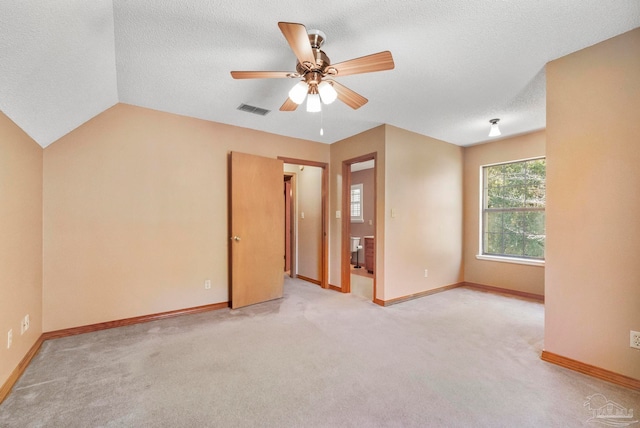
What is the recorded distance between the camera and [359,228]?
24.0 feet

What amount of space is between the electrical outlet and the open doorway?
2779 millimetres

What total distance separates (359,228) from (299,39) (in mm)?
6041

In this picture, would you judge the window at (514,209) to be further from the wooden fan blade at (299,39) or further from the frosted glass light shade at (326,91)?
the wooden fan blade at (299,39)

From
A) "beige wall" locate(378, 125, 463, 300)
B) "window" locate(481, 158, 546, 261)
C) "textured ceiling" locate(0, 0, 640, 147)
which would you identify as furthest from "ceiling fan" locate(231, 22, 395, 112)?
"window" locate(481, 158, 546, 261)

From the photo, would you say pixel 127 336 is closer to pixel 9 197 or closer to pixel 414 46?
pixel 9 197

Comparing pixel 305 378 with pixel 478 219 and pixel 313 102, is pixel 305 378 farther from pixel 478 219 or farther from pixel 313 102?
pixel 478 219

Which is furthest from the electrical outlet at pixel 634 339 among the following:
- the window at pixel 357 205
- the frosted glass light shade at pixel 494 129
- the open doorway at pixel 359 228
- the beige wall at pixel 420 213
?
the window at pixel 357 205

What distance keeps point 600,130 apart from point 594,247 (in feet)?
2.86

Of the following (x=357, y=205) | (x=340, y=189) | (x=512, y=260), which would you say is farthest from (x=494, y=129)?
(x=357, y=205)

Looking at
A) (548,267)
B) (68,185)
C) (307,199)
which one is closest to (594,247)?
(548,267)

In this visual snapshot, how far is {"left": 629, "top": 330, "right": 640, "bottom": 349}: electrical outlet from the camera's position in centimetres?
187

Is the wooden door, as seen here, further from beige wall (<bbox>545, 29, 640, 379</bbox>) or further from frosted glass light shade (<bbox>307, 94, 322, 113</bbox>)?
beige wall (<bbox>545, 29, 640, 379</bbox>)

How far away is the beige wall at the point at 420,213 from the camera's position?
378cm

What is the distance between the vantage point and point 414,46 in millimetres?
1999
